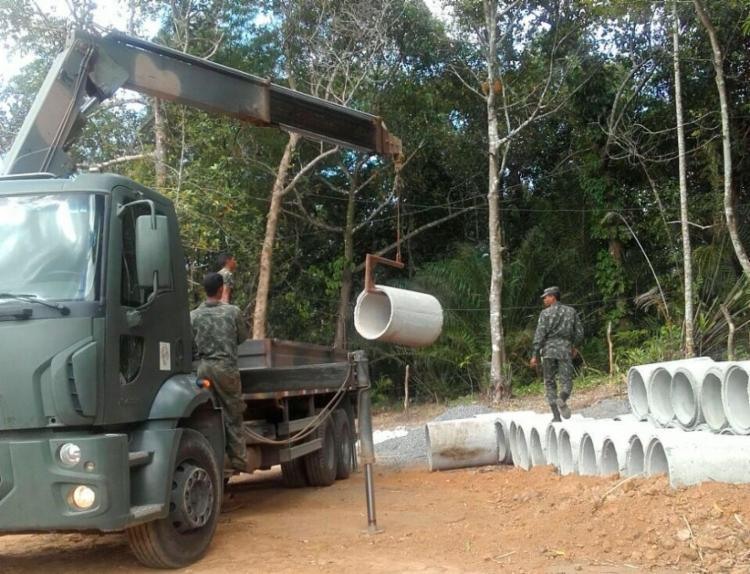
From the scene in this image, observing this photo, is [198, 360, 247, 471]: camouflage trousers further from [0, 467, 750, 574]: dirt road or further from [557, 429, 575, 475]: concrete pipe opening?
[557, 429, 575, 475]: concrete pipe opening

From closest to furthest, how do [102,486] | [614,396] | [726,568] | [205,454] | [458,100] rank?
[102,486]
[726,568]
[205,454]
[614,396]
[458,100]

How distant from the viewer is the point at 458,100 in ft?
74.2

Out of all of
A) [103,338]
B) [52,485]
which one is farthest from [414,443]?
[52,485]

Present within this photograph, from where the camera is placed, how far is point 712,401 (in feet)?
27.7

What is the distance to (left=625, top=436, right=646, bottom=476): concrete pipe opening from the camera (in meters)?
8.11

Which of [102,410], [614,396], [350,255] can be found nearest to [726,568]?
[102,410]

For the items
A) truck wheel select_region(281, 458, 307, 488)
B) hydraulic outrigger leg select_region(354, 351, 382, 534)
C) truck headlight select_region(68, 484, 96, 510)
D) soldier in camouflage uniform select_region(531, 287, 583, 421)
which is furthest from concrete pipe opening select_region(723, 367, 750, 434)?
truck headlight select_region(68, 484, 96, 510)

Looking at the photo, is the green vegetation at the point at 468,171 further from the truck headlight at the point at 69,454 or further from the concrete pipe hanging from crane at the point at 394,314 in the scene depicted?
the truck headlight at the point at 69,454

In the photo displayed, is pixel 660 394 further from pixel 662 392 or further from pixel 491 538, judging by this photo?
pixel 491 538

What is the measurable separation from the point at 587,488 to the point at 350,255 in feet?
51.0

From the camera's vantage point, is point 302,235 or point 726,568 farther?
point 302,235

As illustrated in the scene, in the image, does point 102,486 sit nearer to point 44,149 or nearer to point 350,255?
point 44,149

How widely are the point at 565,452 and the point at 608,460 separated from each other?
96 centimetres

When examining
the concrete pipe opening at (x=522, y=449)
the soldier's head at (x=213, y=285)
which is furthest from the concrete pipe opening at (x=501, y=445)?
the soldier's head at (x=213, y=285)
